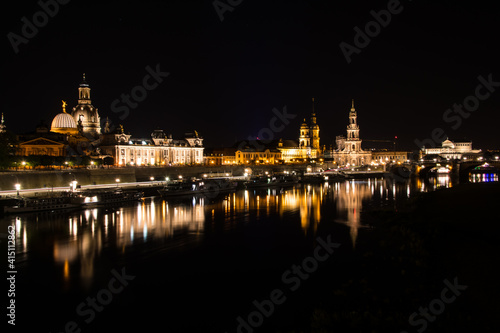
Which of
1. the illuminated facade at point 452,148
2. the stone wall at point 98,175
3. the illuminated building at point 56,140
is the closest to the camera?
the stone wall at point 98,175

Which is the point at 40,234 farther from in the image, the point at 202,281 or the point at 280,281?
the point at 280,281

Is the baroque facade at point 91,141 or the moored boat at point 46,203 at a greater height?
the baroque facade at point 91,141

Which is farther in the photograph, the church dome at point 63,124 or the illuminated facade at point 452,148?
the illuminated facade at point 452,148

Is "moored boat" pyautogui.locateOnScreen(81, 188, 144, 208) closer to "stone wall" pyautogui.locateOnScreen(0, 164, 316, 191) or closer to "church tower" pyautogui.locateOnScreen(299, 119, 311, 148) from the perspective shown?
"stone wall" pyautogui.locateOnScreen(0, 164, 316, 191)

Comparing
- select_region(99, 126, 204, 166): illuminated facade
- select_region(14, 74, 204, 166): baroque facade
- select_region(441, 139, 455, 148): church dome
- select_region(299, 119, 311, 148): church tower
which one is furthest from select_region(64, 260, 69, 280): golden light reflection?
select_region(441, 139, 455, 148): church dome

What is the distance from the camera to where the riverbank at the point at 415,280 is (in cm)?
1277

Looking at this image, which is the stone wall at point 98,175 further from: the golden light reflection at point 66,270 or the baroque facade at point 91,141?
the golden light reflection at point 66,270

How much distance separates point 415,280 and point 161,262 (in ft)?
38.1

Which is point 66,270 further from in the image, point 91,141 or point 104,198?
point 91,141

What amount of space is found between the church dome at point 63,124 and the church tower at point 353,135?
88.9 meters

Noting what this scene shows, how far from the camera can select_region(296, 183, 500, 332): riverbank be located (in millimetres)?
12766

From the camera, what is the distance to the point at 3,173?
42.2 meters

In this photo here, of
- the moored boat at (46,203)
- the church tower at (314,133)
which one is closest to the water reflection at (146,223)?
the moored boat at (46,203)

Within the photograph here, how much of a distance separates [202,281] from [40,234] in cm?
1387
